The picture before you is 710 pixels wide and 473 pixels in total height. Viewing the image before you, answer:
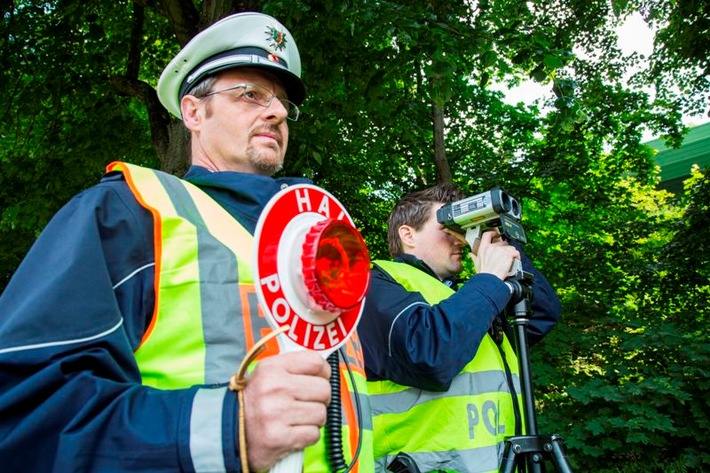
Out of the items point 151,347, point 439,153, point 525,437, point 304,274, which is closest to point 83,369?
point 151,347

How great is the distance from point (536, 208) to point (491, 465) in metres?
7.90

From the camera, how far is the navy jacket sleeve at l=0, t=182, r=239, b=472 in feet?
3.28

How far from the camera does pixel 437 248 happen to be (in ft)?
9.25

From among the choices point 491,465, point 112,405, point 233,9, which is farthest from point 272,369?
point 233,9

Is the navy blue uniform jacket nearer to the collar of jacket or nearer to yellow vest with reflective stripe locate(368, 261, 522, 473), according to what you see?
the collar of jacket

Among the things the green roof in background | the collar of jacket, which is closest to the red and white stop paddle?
the collar of jacket

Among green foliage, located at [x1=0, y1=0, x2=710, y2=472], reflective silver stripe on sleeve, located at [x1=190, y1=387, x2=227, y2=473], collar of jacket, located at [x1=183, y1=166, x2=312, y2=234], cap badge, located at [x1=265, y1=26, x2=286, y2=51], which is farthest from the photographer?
green foliage, located at [x1=0, y1=0, x2=710, y2=472]

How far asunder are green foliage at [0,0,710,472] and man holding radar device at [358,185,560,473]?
2265mm

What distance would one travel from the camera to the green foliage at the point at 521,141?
17.3 ft

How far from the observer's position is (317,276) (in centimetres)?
101

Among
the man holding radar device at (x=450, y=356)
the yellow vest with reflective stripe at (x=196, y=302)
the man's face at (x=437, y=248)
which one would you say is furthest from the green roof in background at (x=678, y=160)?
the yellow vest with reflective stripe at (x=196, y=302)

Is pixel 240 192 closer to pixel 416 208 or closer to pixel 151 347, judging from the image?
pixel 151 347

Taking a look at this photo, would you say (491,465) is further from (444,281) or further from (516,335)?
(444,281)

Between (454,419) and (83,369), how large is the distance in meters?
1.51
